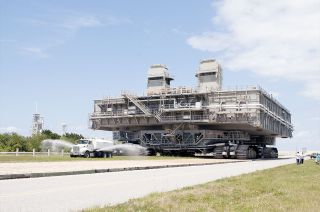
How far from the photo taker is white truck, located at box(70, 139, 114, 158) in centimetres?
5531

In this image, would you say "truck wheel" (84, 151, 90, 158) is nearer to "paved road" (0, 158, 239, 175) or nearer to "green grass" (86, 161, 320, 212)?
"paved road" (0, 158, 239, 175)

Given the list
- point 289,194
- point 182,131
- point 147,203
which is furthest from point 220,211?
point 182,131

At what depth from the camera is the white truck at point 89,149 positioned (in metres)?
55.3

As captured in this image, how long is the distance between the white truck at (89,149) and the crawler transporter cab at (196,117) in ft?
56.4

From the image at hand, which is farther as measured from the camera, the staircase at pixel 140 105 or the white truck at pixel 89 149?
the staircase at pixel 140 105

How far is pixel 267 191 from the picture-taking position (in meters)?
14.9

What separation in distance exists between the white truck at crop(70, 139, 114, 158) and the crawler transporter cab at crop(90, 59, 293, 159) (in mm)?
17177

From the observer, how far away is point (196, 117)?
71.2 meters

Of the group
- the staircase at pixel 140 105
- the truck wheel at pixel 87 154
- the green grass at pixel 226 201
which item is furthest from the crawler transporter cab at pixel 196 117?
the green grass at pixel 226 201

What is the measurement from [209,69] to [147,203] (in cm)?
Result: 7159

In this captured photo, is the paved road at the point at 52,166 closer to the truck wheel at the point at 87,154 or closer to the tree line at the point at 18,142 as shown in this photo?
the truck wheel at the point at 87,154

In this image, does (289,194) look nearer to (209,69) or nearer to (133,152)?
(133,152)

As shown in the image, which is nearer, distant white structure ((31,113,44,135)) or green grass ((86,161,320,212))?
green grass ((86,161,320,212))

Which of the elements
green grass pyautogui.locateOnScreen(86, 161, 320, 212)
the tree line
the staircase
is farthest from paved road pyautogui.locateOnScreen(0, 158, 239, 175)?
the tree line
